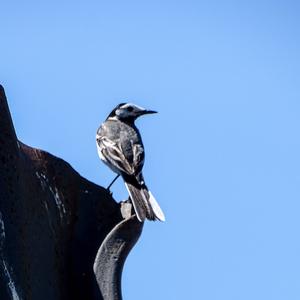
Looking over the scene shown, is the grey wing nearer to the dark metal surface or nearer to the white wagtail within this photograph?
the white wagtail

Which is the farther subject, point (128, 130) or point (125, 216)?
point (128, 130)

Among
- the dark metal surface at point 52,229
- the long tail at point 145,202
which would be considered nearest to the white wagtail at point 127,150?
the long tail at point 145,202

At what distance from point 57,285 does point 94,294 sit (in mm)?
203

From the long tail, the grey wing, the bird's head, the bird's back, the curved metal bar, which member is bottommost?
the curved metal bar

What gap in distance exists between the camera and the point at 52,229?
4.95 meters

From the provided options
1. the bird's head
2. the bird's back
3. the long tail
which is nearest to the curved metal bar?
the long tail

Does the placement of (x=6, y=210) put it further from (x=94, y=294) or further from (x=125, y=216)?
(x=125, y=216)

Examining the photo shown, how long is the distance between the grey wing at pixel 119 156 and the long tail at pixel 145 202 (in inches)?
23.4

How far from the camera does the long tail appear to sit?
21.6 feet

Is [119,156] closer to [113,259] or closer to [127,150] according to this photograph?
[127,150]

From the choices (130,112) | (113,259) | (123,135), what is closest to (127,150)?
(123,135)

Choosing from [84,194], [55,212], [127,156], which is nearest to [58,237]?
[55,212]

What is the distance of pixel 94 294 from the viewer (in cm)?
495

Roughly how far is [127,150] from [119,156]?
95 millimetres
